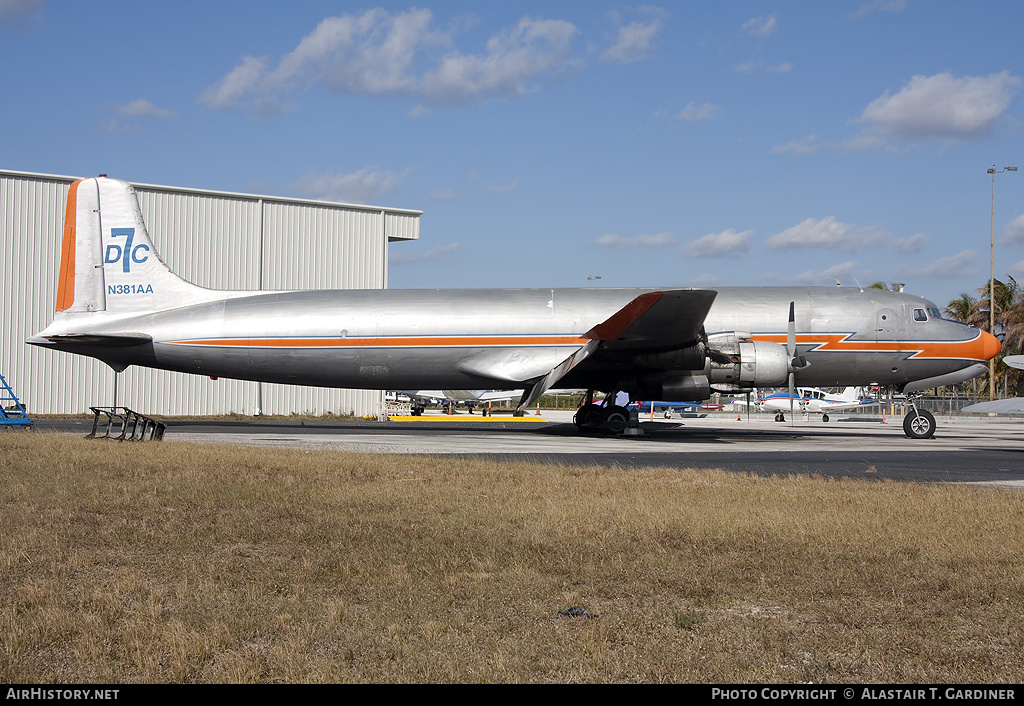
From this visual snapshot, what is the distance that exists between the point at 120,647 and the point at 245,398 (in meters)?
40.1

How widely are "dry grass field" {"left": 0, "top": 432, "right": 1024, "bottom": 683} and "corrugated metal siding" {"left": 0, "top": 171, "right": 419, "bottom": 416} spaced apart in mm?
31251

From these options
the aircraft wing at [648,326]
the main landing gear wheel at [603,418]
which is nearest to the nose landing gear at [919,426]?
the aircraft wing at [648,326]

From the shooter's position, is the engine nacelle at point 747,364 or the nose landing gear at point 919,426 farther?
the nose landing gear at point 919,426

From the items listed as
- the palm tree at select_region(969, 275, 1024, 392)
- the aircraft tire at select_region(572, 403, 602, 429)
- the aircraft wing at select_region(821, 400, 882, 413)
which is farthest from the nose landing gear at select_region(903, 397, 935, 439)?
the palm tree at select_region(969, 275, 1024, 392)

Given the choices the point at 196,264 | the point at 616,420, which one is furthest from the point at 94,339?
the point at 196,264

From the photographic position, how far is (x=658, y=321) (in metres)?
21.6

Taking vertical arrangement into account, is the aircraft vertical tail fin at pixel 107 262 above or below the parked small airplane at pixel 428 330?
above

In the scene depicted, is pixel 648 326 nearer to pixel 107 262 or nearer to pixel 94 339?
pixel 94 339

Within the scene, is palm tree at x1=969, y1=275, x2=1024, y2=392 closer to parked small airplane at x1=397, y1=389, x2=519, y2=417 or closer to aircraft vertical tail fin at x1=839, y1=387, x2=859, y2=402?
aircraft vertical tail fin at x1=839, y1=387, x2=859, y2=402

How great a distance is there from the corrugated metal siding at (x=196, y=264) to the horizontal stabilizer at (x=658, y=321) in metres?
25.8

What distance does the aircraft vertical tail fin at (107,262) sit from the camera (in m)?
25.6

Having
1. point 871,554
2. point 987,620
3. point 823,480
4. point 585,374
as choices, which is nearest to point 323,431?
point 585,374

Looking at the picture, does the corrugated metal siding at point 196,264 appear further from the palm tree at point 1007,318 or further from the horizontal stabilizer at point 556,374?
the palm tree at point 1007,318
